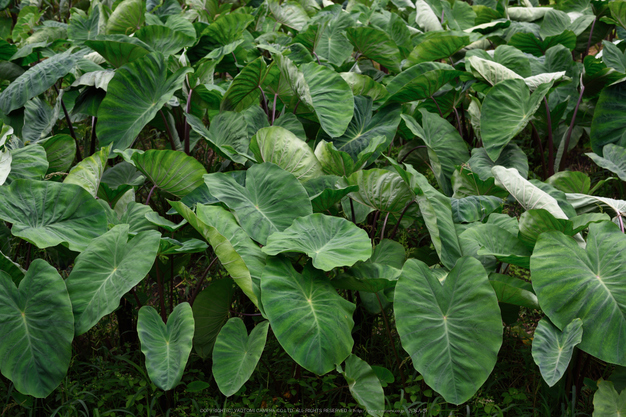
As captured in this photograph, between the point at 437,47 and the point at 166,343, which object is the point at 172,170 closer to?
the point at 166,343

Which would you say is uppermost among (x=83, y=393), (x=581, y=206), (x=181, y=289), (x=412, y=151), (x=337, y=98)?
(x=337, y=98)

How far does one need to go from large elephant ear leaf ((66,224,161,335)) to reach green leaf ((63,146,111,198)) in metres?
0.26

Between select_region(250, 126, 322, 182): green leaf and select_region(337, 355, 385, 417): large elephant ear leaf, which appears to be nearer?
select_region(337, 355, 385, 417): large elephant ear leaf

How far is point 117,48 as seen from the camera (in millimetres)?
2057

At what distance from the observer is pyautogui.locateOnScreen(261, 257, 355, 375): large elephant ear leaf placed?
1.29 m

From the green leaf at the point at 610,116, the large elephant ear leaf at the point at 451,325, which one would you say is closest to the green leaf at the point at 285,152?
the large elephant ear leaf at the point at 451,325

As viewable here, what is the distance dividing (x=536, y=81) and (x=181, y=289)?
1664 millimetres

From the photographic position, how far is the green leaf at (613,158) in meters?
1.94

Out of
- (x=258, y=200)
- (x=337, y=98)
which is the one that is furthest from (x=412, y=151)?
(x=258, y=200)

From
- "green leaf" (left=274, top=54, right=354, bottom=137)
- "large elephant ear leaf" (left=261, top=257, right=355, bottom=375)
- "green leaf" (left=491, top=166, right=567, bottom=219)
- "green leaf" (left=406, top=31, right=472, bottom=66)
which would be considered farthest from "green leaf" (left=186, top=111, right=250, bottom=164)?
"green leaf" (left=406, top=31, right=472, bottom=66)

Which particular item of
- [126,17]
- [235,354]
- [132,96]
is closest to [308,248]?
[235,354]

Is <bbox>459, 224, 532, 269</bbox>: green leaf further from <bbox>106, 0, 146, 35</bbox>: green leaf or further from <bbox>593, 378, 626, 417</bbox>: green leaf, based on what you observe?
<bbox>106, 0, 146, 35</bbox>: green leaf

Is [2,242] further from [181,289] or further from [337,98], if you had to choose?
[337,98]

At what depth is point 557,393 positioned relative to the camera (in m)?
1.54
